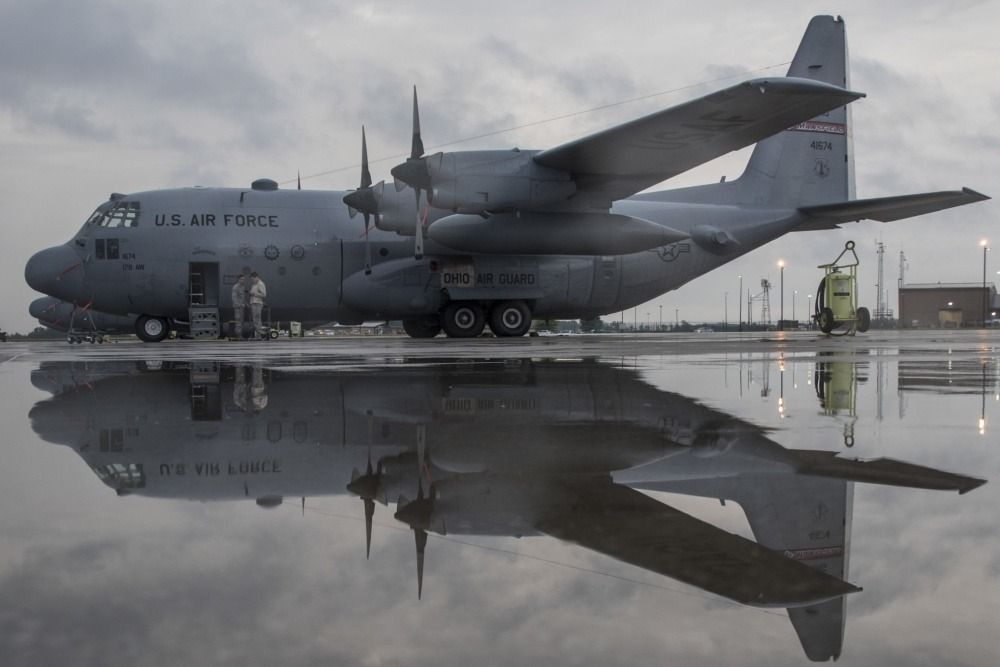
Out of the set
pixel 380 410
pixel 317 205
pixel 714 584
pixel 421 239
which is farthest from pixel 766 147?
pixel 714 584

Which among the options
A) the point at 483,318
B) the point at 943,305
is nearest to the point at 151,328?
the point at 483,318

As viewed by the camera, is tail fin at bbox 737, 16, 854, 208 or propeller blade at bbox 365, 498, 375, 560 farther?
tail fin at bbox 737, 16, 854, 208

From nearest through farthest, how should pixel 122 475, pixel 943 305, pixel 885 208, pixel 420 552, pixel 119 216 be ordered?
pixel 420 552 → pixel 122 475 → pixel 119 216 → pixel 885 208 → pixel 943 305

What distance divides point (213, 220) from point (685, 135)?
32.9 feet

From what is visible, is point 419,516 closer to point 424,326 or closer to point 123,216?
point 123,216

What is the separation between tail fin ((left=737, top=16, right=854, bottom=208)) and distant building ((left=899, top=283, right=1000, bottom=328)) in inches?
2386

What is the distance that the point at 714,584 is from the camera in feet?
3.93

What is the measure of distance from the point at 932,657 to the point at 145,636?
0.97 meters

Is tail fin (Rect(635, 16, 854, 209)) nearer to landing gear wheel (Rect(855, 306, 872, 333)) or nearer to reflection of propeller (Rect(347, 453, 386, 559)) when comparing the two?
landing gear wheel (Rect(855, 306, 872, 333))

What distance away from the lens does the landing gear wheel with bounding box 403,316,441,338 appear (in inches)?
765

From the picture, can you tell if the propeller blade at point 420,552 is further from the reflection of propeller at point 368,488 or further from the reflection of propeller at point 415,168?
the reflection of propeller at point 415,168

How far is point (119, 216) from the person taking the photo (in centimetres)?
1742

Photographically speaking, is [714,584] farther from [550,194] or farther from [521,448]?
[550,194]

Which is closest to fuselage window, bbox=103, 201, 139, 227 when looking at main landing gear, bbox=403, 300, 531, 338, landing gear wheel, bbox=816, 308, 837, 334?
main landing gear, bbox=403, 300, 531, 338
